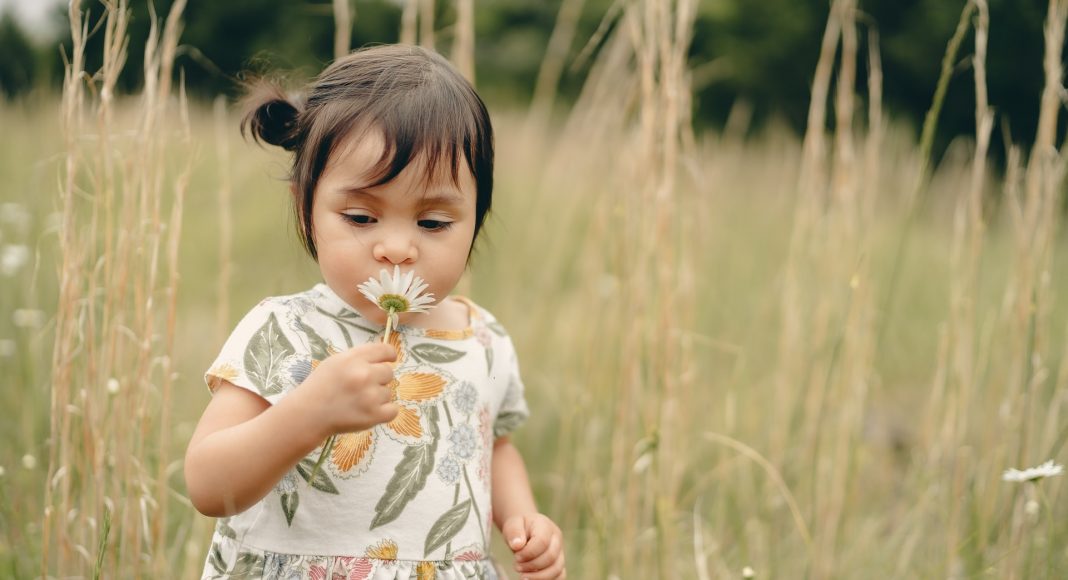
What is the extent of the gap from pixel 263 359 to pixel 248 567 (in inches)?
10.5

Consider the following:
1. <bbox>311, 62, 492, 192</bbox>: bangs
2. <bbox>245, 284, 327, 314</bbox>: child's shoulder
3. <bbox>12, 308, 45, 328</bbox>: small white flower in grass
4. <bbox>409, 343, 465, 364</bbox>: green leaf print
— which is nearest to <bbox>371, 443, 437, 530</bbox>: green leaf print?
<bbox>409, 343, 465, 364</bbox>: green leaf print

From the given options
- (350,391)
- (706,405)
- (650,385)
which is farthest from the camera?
(706,405)

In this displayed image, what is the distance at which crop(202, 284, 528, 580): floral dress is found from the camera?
1147 millimetres

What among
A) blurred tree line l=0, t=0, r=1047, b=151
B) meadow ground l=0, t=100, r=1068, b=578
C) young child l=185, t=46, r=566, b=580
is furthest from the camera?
blurred tree line l=0, t=0, r=1047, b=151

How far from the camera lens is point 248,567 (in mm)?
1167

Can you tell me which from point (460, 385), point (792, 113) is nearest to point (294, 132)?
point (460, 385)

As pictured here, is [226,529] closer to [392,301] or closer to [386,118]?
[392,301]

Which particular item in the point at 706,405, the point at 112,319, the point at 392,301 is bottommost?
the point at 706,405

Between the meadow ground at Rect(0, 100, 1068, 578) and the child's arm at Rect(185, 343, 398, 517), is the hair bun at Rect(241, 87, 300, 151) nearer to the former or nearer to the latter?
the meadow ground at Rect(0, 100, 1068, 578)

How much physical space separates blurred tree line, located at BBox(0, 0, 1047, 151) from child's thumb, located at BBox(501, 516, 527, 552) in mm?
5046

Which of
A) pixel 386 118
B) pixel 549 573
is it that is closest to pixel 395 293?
pixel 386 118

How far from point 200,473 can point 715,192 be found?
12.3 feet

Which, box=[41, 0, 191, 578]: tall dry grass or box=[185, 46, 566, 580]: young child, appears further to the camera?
box=[41, 0, 191, 578]: tall dry grass

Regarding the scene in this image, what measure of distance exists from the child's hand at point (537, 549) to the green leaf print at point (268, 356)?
0.38 m
